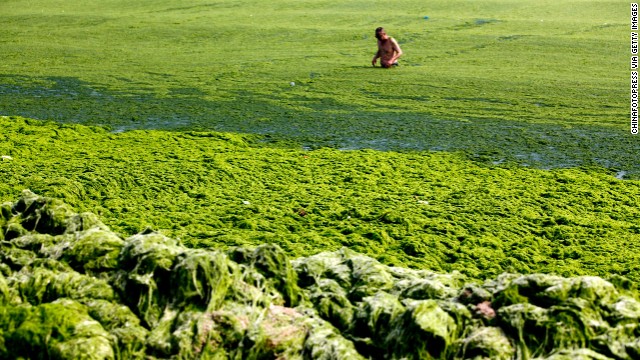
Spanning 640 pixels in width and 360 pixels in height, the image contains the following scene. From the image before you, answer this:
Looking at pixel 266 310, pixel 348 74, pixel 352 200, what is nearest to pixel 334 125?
pixel 352 200

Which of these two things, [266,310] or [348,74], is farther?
[348,74]

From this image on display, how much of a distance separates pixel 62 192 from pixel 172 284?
7.92 ft

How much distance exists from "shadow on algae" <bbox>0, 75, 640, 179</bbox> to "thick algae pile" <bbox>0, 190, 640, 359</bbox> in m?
3.37

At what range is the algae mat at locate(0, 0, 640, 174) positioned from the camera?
6.68m

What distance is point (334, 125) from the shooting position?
6.92 meters

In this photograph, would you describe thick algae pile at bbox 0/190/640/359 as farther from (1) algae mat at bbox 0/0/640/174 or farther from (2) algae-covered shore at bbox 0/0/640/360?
(1) algae mat at bbox 0/0/640/174

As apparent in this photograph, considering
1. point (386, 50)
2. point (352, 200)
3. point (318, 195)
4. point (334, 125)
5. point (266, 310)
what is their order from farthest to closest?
point (386, 50)
point (334, 125)
point (318, 195)
point (352, 200)
point (266, 310)

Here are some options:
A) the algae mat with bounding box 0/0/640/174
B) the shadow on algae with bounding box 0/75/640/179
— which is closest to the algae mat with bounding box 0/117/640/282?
the shadow on algae with bounding box 0/75/640/179

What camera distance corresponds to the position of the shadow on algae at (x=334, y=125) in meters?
6.02

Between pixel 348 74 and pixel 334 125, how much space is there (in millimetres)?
2641

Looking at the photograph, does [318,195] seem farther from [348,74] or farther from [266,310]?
[348,74]

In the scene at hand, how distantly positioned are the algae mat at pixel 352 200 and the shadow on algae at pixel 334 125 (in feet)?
1.11

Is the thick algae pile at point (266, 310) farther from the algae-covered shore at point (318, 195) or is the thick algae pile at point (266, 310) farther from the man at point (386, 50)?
the man at point (386, 50)

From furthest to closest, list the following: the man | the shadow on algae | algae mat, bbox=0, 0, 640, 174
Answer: the man < algae mat, bbox=0, 0, 640, 174 < the shadow on algae
